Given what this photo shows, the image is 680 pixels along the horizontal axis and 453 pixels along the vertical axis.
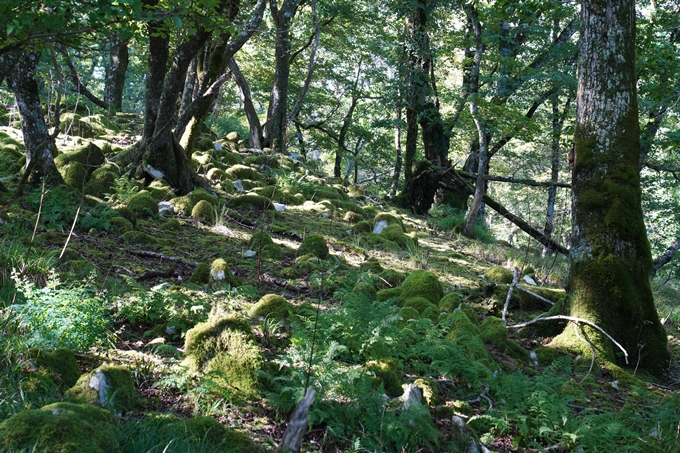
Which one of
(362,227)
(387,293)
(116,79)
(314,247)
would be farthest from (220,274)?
(116,79)

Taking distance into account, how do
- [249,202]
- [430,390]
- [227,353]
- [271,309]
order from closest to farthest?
[227,353]
[430,390]
[271,309]
[249,202]

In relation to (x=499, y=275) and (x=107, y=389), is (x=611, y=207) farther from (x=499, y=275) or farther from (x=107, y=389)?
(x=107, y=389)

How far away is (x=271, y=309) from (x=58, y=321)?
6.04 feet

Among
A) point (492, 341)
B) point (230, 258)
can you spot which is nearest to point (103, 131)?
point (230, 258)

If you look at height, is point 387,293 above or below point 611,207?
below

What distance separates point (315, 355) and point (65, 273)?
2.52 m

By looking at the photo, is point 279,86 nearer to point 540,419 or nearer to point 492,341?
point 492,341

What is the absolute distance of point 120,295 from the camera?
168 inches

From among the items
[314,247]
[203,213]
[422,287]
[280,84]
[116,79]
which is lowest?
[422,287]

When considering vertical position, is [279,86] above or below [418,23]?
below

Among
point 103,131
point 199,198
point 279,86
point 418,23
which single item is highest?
point 418,23

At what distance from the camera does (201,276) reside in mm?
5246

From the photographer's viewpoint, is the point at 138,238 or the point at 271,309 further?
the point at 138,238

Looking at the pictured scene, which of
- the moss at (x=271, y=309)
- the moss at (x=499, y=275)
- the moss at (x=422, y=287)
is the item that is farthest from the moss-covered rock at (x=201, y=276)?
the moss at (x=499, y=275)
